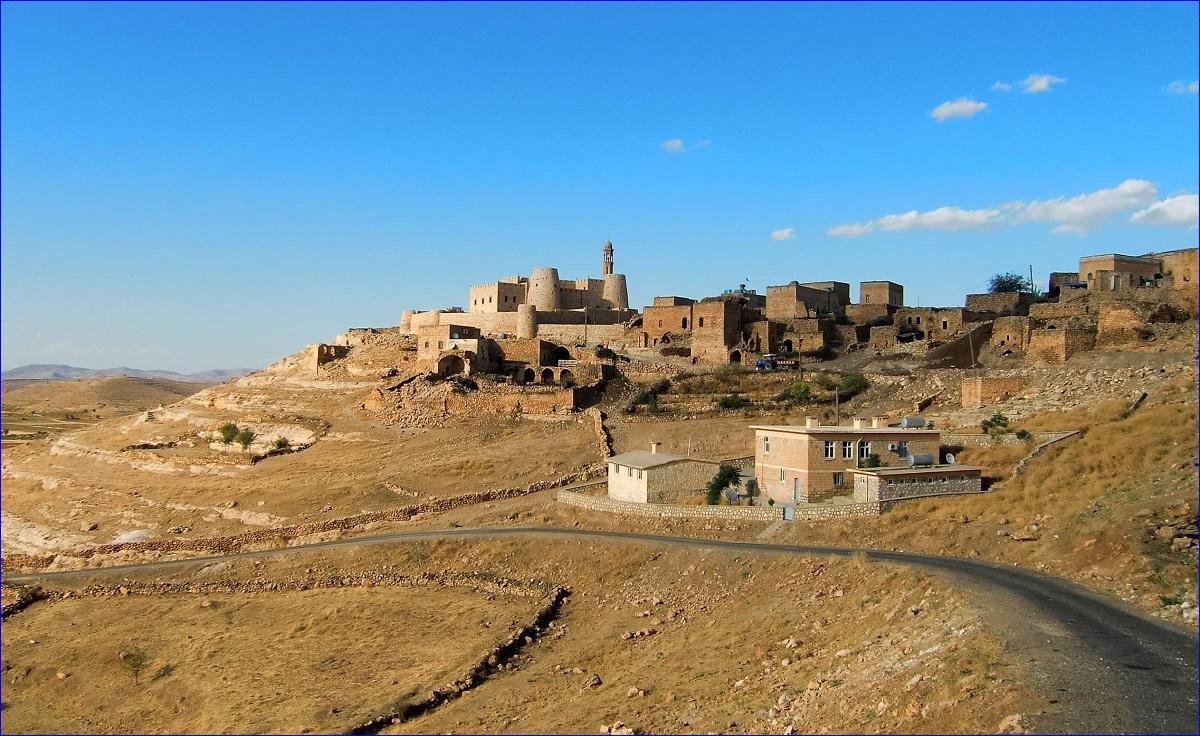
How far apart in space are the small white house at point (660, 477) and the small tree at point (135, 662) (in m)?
13.3

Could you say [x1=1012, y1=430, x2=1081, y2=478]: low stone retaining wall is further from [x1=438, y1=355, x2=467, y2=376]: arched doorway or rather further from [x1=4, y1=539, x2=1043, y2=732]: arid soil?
[x1=438, y1=355, x2=467, y2=376]: arched doorway

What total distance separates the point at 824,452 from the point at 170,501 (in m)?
25.8

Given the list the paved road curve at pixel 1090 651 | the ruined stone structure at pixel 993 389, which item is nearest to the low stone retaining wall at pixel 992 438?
the ruined stone structure at pixel 993 389

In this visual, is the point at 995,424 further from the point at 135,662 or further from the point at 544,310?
the point at 544,310

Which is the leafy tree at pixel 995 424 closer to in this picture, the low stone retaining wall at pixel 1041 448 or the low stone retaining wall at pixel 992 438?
the low stone retaining wall at pixel 992 438

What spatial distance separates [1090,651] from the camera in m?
12.3

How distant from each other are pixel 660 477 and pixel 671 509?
190 cm

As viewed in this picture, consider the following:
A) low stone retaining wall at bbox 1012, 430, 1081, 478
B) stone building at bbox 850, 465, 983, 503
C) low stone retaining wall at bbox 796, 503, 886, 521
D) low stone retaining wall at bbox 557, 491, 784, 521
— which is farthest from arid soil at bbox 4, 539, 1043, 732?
low stone retaining wall at bbox 1012, 430, 1081, 478

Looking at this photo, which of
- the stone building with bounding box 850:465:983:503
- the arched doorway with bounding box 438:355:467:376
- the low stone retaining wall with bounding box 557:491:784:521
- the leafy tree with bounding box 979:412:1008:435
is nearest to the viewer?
the stone building with bounding box 850:465:983:503

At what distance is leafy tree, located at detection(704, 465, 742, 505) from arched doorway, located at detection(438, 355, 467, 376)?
20.9 meters

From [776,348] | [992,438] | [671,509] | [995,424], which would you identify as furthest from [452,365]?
[992,438]

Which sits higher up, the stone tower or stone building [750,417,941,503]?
the stone tower

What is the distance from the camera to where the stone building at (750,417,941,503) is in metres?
24.2

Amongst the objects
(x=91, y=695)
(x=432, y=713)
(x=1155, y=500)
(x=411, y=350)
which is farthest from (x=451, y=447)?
(x=1155, y=500)
